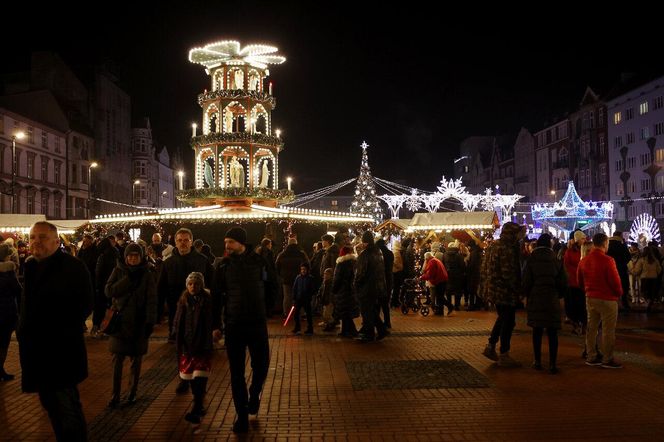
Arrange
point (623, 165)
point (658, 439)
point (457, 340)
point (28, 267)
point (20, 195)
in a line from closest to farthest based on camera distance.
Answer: point (28, 267) < point (658, 439) < point (457, 340) < point (20, 195) < point (623, 165)

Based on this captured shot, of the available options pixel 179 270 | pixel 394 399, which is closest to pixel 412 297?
pixel 179 270

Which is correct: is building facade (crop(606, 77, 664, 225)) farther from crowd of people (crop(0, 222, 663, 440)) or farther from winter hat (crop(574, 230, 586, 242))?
crowd of people (crop(0, 222, 663, 440))

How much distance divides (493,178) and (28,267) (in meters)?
96.7

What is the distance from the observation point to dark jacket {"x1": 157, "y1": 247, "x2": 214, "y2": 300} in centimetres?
1108

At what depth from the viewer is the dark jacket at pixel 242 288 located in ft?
21.8

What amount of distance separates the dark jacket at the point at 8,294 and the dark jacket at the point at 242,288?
145 inches

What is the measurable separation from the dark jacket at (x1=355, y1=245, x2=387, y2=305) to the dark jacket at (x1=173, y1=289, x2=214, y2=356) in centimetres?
513

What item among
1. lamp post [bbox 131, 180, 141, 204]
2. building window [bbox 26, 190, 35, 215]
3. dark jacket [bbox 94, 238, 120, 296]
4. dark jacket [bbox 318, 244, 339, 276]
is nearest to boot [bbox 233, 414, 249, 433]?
dark jacket [bbox 94, 238, 120, 296]

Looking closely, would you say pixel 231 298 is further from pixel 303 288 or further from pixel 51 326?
pixel 303 288

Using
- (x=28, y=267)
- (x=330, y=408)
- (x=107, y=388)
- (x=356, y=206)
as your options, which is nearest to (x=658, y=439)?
(x=330, y=408)

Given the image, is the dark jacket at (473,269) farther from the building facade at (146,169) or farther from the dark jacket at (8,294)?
the building facade at (146,169)

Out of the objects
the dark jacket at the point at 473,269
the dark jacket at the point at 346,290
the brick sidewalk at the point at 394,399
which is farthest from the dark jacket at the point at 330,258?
the dark jacket at the point at 473,269

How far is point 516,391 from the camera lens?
8305 millimetres

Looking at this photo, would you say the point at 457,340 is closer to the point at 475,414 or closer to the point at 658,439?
the point at 475,414
